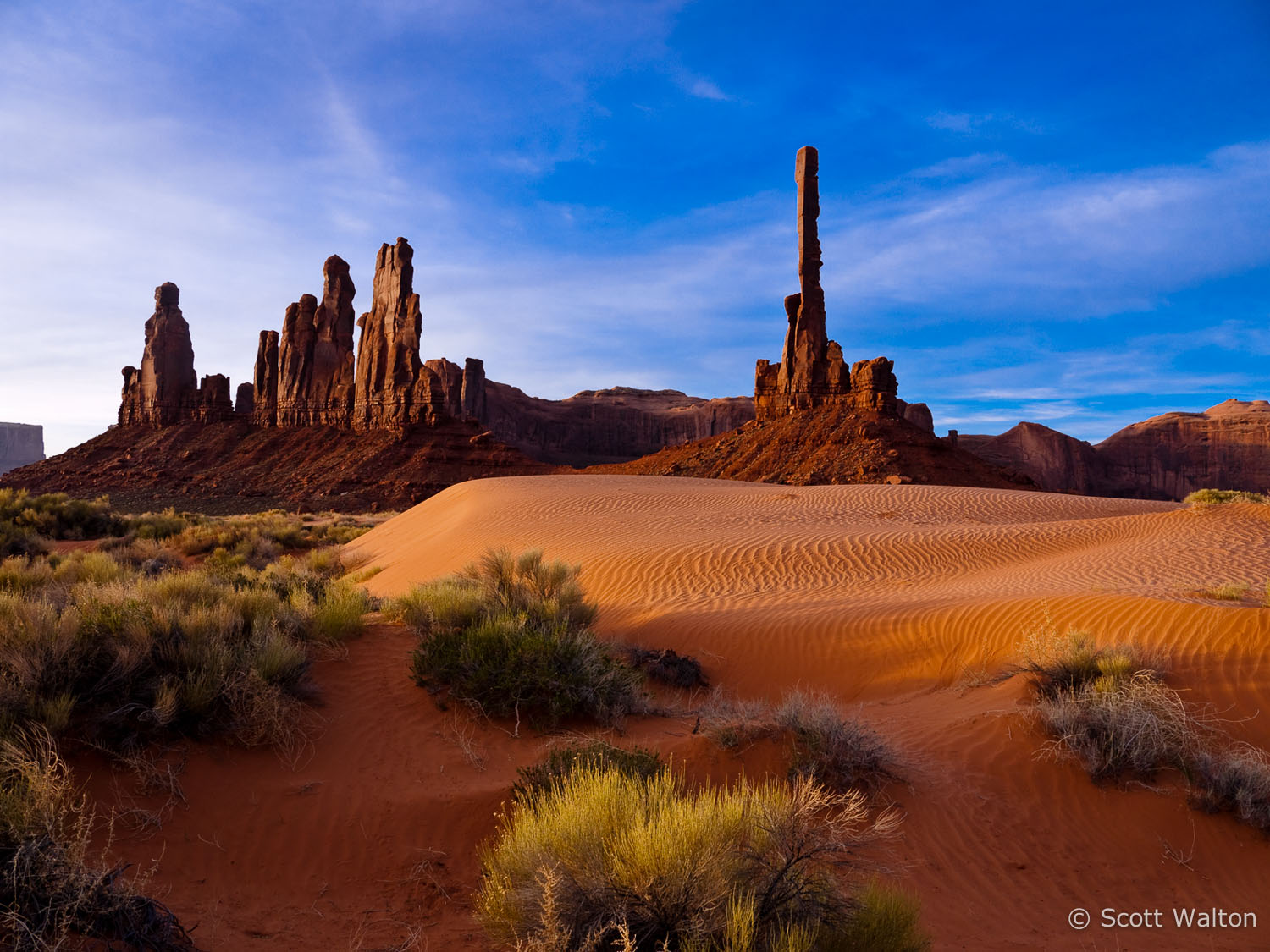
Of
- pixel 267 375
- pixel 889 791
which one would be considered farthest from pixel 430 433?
pixel 889 791

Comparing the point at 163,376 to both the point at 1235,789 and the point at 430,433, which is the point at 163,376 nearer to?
the point at 430,433

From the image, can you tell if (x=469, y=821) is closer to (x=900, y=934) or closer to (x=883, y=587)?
(x=900, y=934)

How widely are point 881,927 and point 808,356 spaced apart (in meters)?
51.3

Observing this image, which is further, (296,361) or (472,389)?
(472,389)

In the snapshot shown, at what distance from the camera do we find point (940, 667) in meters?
Result: 8.56

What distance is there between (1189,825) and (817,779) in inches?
102

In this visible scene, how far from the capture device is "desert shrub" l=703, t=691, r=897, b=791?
509 centimetres

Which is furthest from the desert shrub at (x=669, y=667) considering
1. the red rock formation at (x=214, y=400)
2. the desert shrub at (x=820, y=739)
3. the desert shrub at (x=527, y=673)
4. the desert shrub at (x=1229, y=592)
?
the red rock formation at (x=214, y=400)

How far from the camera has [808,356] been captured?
51625 mm

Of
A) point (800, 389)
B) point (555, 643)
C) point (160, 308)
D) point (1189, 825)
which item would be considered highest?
point (160, 308)

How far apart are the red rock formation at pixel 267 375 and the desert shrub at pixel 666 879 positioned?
7732 centimetres

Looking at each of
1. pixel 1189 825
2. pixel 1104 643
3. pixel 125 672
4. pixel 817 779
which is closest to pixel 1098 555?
pixel 1104 643

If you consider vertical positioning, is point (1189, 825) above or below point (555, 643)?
below

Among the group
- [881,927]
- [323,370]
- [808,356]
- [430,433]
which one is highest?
[323,370]
